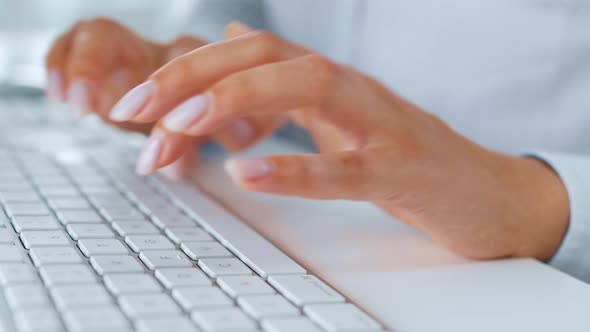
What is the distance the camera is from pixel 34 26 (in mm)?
1548

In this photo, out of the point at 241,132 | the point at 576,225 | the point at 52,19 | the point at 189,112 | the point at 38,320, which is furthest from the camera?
the point at 52,19

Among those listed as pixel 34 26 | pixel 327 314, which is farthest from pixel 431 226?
pixel 34 26

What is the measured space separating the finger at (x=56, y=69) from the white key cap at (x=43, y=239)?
0.99 feet

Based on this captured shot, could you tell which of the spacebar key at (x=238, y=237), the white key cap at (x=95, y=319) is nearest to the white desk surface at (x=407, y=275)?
→ the spacebar key at (x=238, y=237)

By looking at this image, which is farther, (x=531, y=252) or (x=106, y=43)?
(x=106, y=43)

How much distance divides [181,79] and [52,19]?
1.24 metres

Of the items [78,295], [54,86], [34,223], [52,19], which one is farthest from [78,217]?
[52,19]

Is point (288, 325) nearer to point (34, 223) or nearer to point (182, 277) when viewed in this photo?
point (182, 277)

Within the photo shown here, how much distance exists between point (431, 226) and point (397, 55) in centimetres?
36

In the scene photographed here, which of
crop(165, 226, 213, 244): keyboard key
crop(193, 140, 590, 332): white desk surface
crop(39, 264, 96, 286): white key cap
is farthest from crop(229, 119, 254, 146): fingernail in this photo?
crop(39, 264, 96, 286): white key cap

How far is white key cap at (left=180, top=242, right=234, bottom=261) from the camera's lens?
0.41 metres

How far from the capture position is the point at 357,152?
42cm

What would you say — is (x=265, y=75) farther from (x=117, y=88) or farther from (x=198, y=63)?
(x=117, y=88)

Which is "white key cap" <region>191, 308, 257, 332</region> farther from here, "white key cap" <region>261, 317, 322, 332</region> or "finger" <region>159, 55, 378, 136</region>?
"finger" <region>159, 55, 378, 136</region>
